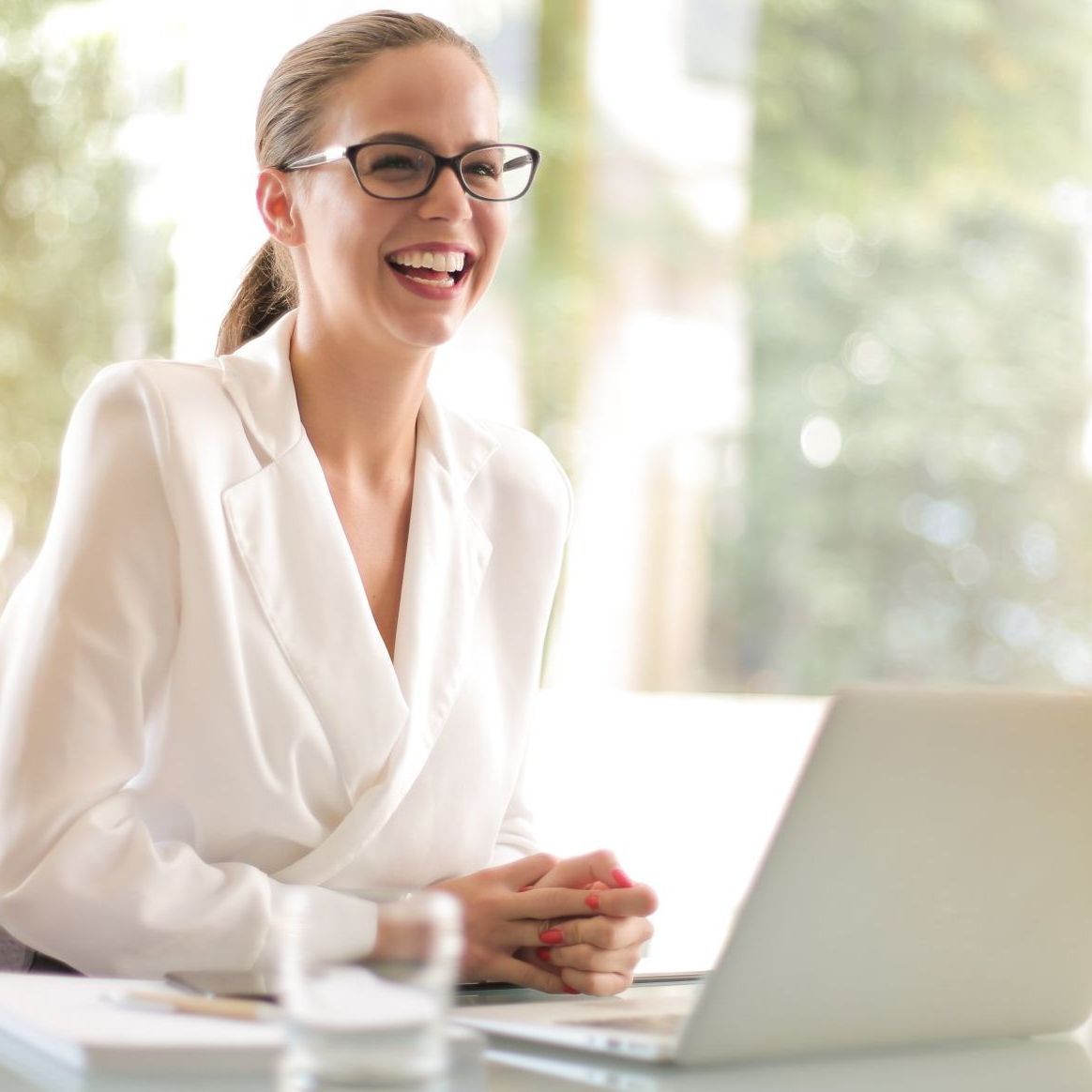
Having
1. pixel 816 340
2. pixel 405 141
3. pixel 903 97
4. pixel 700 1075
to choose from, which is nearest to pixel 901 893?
pixel 700 1075

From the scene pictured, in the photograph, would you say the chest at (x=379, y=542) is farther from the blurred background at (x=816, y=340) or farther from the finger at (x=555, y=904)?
the blurred background at (x=816, y=340)

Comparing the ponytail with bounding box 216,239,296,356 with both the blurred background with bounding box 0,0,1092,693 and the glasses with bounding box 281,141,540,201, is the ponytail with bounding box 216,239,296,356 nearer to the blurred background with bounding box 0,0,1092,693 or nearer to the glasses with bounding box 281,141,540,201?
the glasses with bounding box 281,141,540,201

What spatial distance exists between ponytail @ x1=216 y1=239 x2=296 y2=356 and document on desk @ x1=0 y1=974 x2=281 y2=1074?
1.10 metres

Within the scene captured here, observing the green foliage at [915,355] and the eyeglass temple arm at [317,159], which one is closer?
the eyeglass temple arm at [317,159]

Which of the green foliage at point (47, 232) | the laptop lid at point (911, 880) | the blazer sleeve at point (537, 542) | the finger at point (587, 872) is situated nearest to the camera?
the laptop lid at point (911, 880)

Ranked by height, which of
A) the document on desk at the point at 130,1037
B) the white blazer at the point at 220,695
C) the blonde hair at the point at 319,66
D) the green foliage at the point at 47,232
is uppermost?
the green foliage at the point at 47,232

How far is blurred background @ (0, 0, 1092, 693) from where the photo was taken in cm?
642

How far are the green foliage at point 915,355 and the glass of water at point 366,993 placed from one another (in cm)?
593

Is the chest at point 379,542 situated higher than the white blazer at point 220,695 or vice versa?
the chest at point 379,542

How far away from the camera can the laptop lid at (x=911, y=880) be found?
872 mm

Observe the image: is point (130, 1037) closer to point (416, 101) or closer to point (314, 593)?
point (314, 593)

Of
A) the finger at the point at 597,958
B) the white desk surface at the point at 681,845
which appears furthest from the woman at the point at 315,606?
the white desk surface at the point at 681,845

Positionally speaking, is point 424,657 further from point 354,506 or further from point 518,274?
point 518,274

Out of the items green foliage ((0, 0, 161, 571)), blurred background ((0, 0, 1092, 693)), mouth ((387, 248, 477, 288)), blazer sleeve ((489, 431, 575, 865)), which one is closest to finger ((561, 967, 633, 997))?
blazer sleeve ((489, 431, 575, 865))
